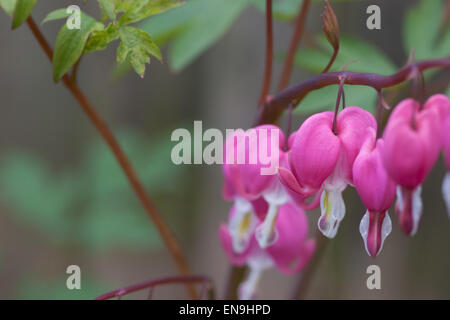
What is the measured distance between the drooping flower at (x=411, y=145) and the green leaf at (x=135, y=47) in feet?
1.19

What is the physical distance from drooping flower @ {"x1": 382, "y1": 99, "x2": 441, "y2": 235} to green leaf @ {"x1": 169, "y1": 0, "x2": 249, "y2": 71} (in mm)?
794

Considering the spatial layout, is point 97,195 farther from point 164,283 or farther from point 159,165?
point 164,283

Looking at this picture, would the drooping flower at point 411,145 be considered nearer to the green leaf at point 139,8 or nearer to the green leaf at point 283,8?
the green leaf at point 139,8

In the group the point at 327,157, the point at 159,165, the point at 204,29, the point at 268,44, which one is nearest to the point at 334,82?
the point at 327,157

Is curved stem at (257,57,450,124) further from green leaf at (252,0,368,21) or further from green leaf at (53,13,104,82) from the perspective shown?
green leaf at (252,0,368,21)

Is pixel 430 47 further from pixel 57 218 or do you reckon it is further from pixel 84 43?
pixel 57 218

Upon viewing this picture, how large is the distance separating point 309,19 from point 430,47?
1.34 meters

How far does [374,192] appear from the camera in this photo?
619mm

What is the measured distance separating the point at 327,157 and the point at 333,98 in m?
0.34

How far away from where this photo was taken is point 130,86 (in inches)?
128

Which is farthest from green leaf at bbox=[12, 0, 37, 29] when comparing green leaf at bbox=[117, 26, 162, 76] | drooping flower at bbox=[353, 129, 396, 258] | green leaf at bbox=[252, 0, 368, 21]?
green leaf at bbox=[252, 0, 368, 21]

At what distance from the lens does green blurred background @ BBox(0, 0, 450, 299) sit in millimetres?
2289

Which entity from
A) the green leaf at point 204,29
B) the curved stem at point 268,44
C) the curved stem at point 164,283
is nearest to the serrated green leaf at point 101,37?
the curved stem at point 268,44
